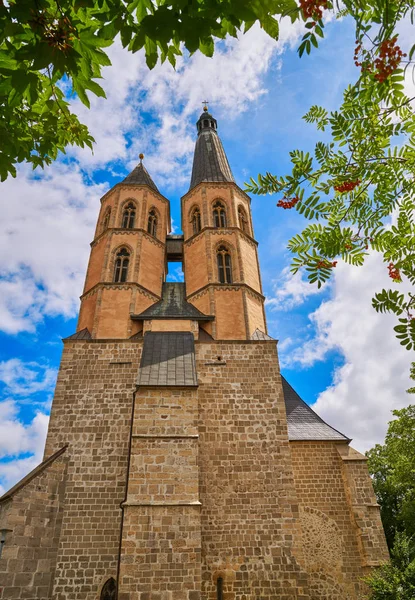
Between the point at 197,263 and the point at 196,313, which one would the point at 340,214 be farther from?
the point at 197,263

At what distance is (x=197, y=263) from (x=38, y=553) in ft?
34.9

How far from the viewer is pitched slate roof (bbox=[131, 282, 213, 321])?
14234 millimetres

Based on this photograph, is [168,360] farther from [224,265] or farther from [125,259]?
[125,259]

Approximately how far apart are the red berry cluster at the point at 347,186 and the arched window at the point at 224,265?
12.2 meters

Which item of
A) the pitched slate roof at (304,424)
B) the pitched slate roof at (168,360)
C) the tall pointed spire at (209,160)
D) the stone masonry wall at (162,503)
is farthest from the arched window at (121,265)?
the pitched slate roof at (304,424)

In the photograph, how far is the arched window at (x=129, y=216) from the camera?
16984 mm

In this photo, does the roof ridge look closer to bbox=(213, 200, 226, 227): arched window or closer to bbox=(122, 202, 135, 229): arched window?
bbox=(122, 202, 135, 229): arched window

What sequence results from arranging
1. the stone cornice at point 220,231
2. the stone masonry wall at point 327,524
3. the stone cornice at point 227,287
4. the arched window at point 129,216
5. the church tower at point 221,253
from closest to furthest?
the stone masonry wall at point 327,524, the church tower at point 221,253, the stone cornice at point 227,287, the stone cornice at point 220,231, the arched window at point 129,216

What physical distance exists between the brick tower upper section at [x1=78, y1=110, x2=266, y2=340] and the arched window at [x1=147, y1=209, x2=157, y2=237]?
0.04 meters

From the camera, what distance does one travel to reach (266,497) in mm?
10812

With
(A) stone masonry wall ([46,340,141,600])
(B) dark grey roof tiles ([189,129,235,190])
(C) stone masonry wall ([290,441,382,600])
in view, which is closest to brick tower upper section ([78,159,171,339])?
(A) stone masonry wall ([46,340,141,600])

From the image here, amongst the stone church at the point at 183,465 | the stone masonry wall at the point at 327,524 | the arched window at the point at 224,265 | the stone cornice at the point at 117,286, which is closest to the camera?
the stone church at the point at 183,465

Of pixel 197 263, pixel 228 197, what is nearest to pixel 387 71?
pixel 197 263

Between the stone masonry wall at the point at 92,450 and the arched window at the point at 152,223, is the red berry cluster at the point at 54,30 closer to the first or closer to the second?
the stone masonry wall at the point at 92,450
